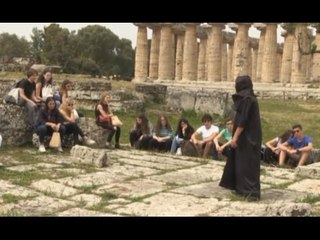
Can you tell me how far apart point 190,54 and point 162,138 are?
37.2m

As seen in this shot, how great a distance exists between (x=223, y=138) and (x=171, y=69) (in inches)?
1465

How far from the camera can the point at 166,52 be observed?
49469 mm

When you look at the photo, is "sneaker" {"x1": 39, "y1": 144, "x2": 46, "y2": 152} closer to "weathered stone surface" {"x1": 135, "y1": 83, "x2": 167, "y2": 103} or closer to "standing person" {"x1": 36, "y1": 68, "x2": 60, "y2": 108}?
"standing person" {"x1": 36, "y1": 68, "x2": 60, "y2": 108}

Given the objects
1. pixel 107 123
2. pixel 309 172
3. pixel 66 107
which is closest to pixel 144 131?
pixel 107 123

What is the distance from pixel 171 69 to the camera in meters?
50.2

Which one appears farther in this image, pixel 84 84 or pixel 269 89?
pixel 269 89

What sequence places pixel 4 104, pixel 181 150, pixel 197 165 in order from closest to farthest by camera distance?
pixel 197 165
pixel 4 104
pixel 181 150

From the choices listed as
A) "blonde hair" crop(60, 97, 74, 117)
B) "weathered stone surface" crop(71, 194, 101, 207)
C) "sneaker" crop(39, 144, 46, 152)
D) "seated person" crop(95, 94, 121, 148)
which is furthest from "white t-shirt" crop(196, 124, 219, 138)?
"weathered stone surface" crop(71, 194, 101, 207)

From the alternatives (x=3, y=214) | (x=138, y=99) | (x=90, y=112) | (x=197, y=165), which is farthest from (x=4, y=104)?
(x=138, y=99)

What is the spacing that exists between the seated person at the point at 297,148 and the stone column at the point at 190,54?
38001 millimetres

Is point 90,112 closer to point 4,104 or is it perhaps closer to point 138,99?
point 138,99

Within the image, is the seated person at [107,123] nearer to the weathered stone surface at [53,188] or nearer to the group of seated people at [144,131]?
the group of seated people at [144,131]

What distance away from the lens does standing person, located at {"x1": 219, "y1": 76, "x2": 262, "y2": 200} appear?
26.5 feet

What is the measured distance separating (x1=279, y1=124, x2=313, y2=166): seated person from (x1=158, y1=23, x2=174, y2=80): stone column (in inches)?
1487
